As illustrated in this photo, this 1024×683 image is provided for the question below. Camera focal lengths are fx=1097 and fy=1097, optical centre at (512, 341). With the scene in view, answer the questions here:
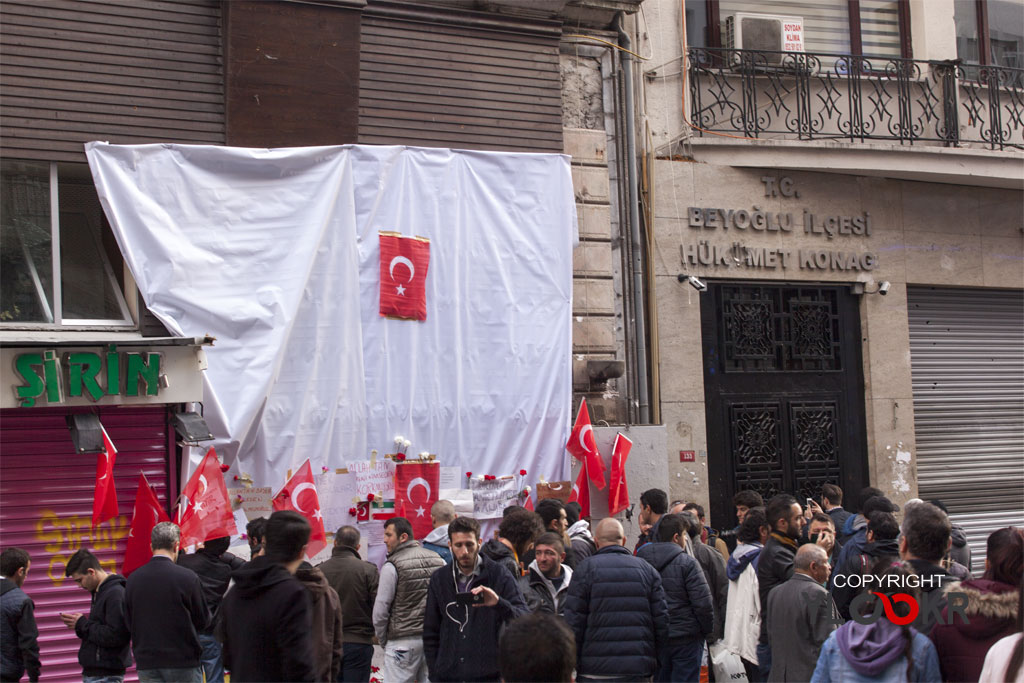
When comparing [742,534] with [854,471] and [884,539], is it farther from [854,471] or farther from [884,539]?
[854,471]

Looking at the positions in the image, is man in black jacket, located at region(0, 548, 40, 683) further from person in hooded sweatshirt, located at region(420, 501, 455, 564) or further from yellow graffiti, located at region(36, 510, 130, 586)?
person in hooded sweatshirt, located at region(420, 501, 455, 564)

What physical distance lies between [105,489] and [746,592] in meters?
5.04

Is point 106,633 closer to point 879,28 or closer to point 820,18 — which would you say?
point 820,18

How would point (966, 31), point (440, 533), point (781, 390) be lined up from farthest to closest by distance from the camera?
1. point (966, 31)
2. point (781, 390)
3. point (440, 533)

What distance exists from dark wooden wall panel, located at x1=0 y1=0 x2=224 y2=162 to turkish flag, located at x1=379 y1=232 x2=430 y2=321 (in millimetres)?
1851

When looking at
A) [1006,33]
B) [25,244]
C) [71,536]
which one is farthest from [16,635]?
[1006,33]

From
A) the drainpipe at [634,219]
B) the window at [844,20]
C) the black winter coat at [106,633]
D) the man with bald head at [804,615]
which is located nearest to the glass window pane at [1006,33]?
the window at [844,20]

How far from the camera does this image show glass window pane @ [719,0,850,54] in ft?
44.8

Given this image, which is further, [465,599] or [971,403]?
[971,403]

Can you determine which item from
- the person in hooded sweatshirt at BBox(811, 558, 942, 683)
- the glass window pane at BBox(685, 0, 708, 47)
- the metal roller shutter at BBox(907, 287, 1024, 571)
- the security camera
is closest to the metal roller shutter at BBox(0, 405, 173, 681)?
the security camera

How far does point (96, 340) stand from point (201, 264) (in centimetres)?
110

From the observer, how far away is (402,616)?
761cm

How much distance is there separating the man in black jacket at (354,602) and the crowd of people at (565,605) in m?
0.01

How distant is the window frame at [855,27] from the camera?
13.2 meters
